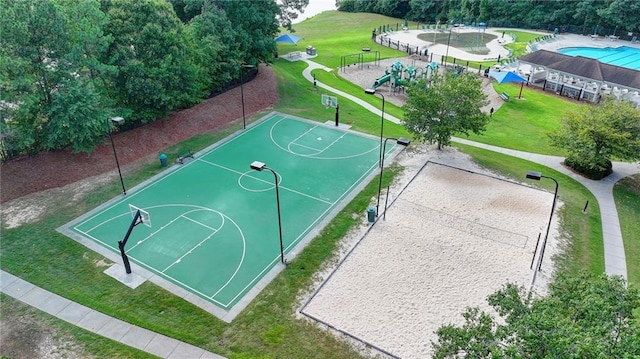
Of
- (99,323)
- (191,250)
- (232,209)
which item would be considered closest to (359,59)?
(232,209)

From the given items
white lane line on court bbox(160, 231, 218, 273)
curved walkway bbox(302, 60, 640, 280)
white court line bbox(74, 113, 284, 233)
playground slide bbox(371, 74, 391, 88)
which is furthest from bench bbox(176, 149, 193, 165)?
playground slide bbox(371, 74, 391, 88)

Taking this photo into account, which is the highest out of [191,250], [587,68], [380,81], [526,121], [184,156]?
[587,68]

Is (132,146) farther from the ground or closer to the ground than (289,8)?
closer to the ground

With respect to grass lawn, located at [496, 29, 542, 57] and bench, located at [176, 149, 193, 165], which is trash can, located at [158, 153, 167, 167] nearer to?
bench, located at [176, 149, 193, 165]

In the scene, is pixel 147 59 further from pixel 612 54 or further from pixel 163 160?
pixel 612 54

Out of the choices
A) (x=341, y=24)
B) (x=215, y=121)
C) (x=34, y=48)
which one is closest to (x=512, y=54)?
(x=341, y=24)
